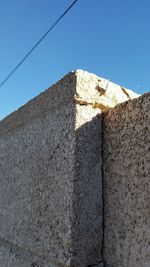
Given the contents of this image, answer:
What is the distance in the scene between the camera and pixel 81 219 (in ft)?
4.38

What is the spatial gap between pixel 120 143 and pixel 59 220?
404 mm

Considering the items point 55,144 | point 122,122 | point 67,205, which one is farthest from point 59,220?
point 122,122

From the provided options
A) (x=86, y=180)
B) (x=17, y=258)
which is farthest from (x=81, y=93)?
(x=17, y=258)

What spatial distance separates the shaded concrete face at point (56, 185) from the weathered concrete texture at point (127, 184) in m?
0.05

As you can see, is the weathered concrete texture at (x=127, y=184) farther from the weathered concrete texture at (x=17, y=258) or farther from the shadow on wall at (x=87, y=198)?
the weathered concrete texture at (x=17, y=258)

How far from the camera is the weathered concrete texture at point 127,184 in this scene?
117cm

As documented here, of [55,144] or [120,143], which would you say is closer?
[120,143]

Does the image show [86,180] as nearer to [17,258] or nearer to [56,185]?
[56,185]

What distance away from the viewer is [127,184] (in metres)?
1.26

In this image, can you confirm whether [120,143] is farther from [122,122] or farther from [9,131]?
[9,131]

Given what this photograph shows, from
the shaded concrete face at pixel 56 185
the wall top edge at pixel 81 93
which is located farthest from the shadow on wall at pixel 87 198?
the wall top edge at pixel 81 93

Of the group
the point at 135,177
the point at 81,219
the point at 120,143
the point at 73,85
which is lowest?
the point at 81,219

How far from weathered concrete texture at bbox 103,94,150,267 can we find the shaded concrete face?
0.05 meters

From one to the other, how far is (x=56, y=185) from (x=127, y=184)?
1.14 feet
